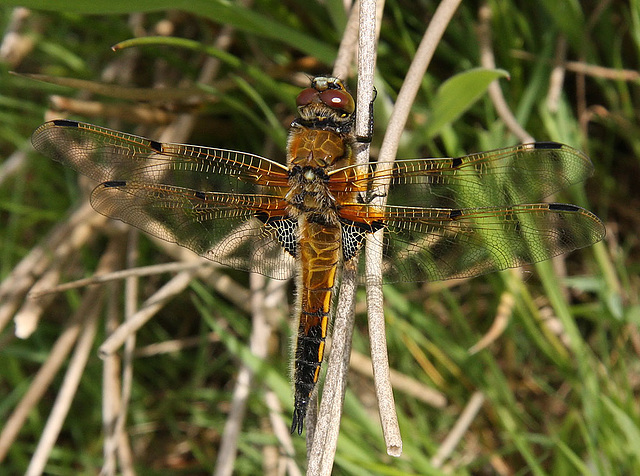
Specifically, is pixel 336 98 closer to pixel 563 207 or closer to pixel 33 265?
pixel 563 207

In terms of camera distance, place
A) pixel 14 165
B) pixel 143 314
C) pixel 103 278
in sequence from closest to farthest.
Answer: pixel 103 278 → pixel 143 314 → pixel 14 165

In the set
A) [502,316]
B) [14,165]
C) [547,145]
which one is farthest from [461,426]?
[14,165]

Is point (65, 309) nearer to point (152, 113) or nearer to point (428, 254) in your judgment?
point (152, 113)

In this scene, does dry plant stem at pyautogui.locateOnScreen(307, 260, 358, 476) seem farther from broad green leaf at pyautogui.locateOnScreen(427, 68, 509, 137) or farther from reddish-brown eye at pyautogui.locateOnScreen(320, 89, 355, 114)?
broad green leaf at pyautogui.locateOnScreen(427, 68, 509, 137)

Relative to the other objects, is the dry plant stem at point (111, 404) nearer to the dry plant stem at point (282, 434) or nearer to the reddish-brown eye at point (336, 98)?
the dry plant stem at point (282, 434)

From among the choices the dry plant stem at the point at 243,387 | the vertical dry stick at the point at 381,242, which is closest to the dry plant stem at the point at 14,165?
the dry plant stem at the point at 243,387

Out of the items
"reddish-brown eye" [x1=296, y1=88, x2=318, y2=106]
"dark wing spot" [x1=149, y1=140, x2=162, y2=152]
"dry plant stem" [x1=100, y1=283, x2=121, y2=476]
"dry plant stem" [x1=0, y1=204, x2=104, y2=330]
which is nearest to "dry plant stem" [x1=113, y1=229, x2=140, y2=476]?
"dry plant stem" [x1=100, y1=283, x2=121, y2=476]

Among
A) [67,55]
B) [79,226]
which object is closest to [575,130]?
[79,226]
